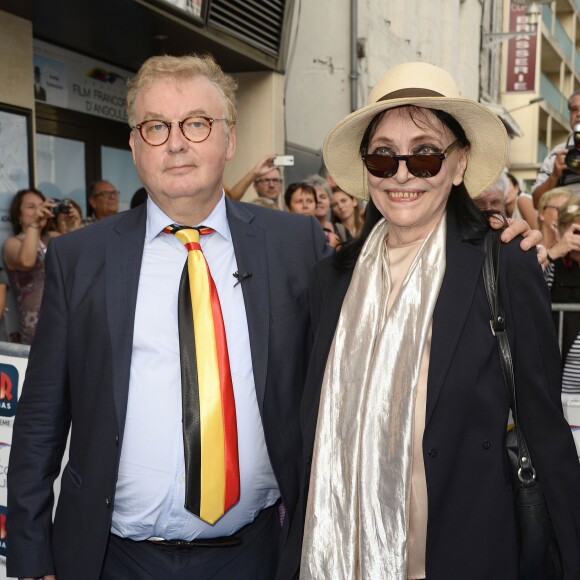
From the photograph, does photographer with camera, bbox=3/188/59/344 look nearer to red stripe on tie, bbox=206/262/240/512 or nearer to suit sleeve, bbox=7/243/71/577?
suit sleeve, bbox=7/243/71/577

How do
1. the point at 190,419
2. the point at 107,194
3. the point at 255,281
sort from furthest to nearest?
the point at 107,194 → the point at 255,281 → the point at 190,419

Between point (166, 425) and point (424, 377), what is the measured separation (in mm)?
792

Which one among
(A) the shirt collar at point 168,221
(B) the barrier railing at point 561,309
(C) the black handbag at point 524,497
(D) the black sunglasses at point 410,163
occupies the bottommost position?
(C) the black handbag at point 524,497

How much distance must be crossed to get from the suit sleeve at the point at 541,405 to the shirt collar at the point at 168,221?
950 millimetres

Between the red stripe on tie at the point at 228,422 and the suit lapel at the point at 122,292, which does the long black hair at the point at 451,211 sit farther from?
the suit lapel at the point at 122,292

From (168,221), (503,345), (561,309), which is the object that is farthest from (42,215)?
(503,345)

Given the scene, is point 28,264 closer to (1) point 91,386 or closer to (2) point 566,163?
(1) point 91,386

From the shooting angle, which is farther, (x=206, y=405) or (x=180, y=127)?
(x=180, y=127)

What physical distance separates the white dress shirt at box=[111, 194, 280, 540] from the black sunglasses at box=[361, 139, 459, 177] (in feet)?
1.92

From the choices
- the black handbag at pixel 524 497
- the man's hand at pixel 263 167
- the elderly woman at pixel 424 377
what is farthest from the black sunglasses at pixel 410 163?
the man's hand at pixel 263 167

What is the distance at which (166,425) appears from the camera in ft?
7.51

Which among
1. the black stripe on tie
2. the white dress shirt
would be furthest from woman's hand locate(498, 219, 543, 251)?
the black stripe on tie

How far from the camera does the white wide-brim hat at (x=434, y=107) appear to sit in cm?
232

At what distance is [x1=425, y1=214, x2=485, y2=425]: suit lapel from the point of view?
2111mm
